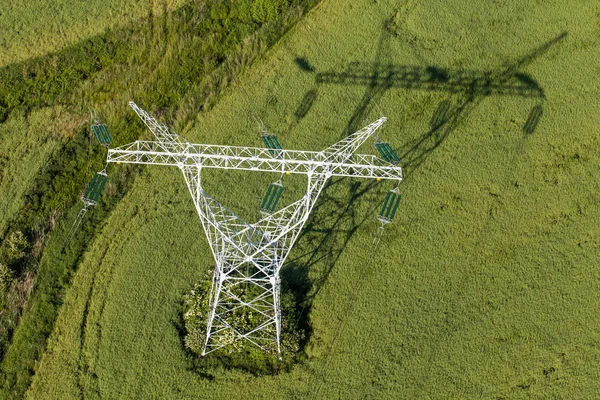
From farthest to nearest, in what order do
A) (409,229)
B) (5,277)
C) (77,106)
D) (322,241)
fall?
(77,106), (409,229), (322,241), (5,277)

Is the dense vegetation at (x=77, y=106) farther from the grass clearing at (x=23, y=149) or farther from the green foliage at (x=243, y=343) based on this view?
the green foliage at (x=243, y=343)

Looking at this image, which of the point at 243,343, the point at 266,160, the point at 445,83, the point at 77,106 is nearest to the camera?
the point at 266,160

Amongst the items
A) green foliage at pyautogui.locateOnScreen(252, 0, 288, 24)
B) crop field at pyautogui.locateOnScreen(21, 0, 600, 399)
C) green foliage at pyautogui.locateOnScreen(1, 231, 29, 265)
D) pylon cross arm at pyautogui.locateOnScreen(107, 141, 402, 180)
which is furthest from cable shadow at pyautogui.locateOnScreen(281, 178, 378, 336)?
green foliage at pyautogui.locateOnScreen(1, 231, 29, 265)

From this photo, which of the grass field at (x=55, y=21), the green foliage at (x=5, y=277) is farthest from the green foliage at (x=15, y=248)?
the grass field at (x=55, y=21)

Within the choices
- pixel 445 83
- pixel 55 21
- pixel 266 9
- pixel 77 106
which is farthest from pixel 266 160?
pixel 55 21

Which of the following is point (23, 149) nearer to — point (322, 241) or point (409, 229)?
point (322, 241)

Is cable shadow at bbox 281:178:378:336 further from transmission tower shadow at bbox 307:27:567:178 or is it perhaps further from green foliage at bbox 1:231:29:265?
green foliage at bbox 1:231:29:265

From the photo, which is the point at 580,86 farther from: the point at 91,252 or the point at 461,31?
the point at 91,252
